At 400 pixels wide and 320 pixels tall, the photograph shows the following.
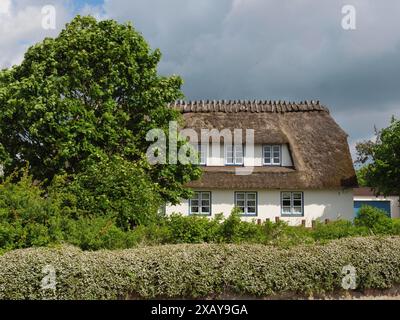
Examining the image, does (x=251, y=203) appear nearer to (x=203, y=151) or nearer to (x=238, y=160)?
(x=238, y=160)

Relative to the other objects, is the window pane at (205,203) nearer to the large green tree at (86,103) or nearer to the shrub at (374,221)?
the large green tree at (86,103)

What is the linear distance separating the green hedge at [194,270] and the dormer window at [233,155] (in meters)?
19.5

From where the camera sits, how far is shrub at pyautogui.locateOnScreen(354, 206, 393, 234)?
608 inches

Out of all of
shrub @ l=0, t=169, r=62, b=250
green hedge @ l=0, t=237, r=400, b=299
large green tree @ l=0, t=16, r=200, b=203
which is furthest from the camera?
large green tree @ l=0, t=16, r=200, b=203

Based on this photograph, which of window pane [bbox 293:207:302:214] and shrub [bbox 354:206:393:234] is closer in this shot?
shrub [bbox 354:206:393:234]

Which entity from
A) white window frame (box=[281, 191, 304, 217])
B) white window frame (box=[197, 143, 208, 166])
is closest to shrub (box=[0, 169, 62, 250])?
white window frame (box=[197, 143, 208, 166])

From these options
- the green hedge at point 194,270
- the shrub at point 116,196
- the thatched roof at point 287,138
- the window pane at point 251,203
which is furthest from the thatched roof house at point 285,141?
the green hedge at point 194,270

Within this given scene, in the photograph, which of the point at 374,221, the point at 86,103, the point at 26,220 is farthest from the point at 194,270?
the point at 86,103

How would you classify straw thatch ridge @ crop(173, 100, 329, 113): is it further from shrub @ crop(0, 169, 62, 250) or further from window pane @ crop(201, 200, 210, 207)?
shrub @ crop(0, 169, 62, 250)

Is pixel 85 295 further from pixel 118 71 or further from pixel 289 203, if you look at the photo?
pixel 289 203

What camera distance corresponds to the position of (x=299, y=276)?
462 inches

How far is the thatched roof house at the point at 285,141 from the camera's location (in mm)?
30938

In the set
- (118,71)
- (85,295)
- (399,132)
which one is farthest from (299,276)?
(399,132)

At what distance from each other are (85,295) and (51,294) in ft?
2.08
